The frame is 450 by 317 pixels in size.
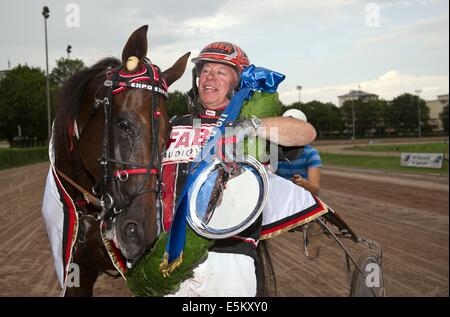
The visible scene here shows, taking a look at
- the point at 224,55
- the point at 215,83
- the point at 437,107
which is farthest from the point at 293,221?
the point at 437,107

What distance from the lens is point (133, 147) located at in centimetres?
195

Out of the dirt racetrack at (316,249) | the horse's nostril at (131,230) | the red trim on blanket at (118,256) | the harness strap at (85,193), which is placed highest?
the harness strap at (85,193)

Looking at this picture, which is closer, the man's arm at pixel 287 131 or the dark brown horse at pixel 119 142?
the dark brown horse at pixel 119 142

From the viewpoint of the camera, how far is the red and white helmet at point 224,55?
2.42 m

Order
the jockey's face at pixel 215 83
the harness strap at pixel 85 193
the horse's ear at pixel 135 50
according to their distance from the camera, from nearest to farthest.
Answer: the horse's ear at pixel 135 50 < the harness strap at pixel 85 193 < the jockey's face at pixel 215 83

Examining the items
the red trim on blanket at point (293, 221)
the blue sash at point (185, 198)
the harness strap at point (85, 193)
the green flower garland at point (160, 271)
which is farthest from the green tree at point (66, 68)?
the red trim on blanket at point (293, 221)

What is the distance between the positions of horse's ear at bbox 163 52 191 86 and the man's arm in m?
0.54

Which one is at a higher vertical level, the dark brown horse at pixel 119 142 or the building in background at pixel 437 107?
the building in background at pixel 437 107

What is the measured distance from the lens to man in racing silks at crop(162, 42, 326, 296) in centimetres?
194

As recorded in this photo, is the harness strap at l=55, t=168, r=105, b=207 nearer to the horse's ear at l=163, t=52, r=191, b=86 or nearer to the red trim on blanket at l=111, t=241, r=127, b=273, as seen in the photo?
the red trim on blanket at l=111, t=241, r=127, b=273

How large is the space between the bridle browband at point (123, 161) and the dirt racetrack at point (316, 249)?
2.37 ft

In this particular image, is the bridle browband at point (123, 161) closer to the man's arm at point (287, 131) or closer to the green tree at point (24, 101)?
the man's arm at point (287, 131)

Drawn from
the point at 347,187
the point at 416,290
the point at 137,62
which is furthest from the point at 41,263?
the point at 347,187
